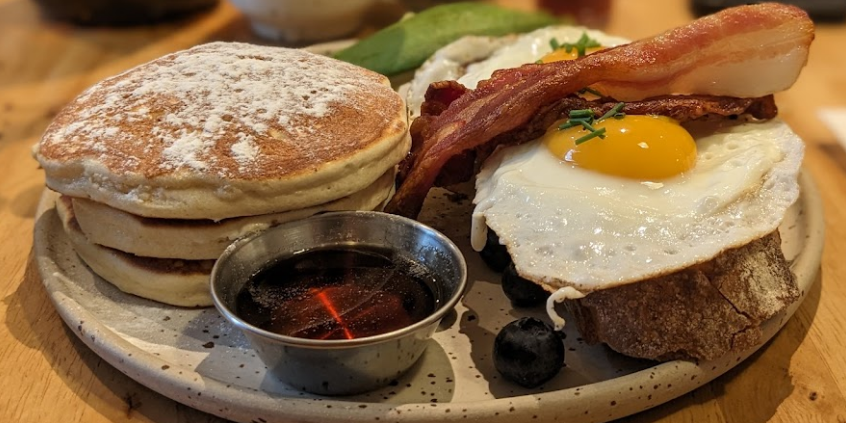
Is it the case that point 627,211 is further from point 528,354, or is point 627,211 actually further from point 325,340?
point 325,340

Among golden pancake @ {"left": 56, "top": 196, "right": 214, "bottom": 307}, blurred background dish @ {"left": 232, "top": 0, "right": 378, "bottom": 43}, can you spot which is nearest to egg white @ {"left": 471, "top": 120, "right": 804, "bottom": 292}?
golden pancake @ {"left": 56, "top": 196, "right": 214, "bottom": 307}

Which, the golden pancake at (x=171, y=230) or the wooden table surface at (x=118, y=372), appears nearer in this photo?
the wooden table surface at (x=118, y=372)

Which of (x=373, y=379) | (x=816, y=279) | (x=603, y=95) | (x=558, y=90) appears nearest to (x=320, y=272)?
(x=373, y=379)

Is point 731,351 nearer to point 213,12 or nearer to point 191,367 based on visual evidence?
point 191,367

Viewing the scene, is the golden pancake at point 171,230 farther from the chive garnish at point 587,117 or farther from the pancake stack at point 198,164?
the chive garnish at point 587,117

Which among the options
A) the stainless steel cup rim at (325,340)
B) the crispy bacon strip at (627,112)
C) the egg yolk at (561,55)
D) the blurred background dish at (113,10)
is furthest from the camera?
the blurred background dish at (113,10)

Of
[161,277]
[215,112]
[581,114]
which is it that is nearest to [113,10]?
[215,112]

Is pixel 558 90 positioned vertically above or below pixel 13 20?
above

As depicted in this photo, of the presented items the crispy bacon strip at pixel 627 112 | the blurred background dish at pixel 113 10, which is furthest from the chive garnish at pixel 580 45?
the blurred background dish at pixel 113 10
